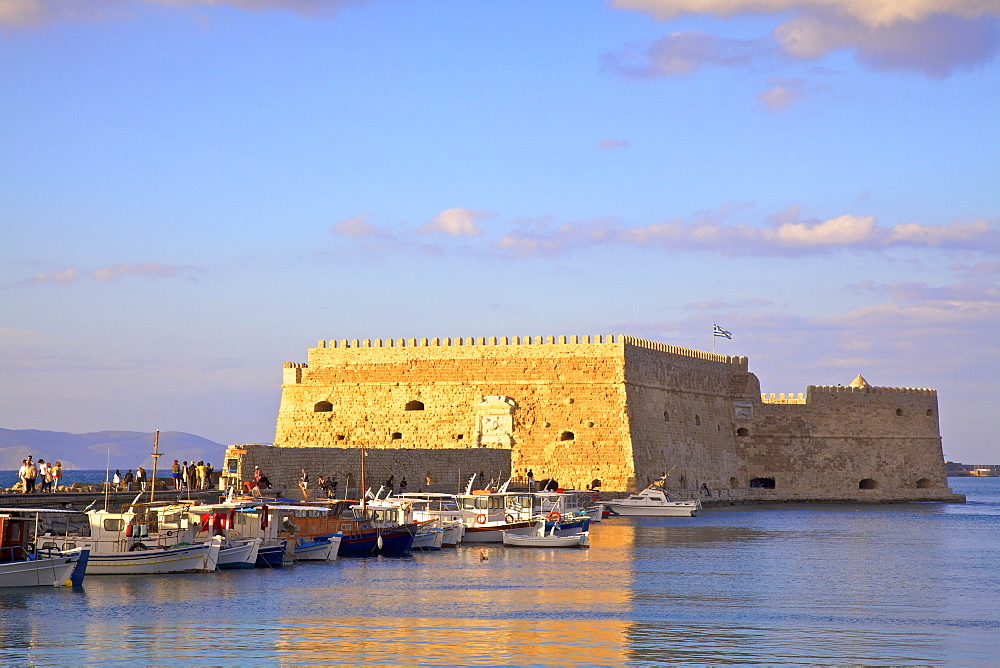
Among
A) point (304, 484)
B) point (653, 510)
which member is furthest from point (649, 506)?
point (304, 484)

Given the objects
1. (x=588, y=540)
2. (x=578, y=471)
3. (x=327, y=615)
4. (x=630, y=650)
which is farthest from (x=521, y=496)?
(x=630, y=650)

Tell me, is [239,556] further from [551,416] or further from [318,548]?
[551,416]

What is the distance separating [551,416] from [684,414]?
5.35 metres

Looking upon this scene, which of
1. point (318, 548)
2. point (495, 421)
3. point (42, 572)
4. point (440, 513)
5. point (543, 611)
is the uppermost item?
point (495, 421)

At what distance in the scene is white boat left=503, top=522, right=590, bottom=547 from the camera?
29.4m

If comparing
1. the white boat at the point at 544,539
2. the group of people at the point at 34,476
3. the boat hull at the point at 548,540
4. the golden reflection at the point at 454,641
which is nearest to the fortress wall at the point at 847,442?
the white boat at the point at 544,539

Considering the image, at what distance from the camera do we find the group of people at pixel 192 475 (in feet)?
95.7

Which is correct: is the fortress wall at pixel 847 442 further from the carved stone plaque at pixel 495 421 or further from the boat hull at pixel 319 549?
the boat hull at pixel 319 549

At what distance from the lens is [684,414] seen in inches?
1709

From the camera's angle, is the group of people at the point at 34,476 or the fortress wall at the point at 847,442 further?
the fortress wall at the point at 847,442

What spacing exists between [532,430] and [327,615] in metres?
22.8

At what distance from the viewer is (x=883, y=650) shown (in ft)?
50.8

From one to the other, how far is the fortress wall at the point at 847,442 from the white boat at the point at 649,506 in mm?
8251

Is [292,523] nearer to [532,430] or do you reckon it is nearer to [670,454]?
[532,430]
